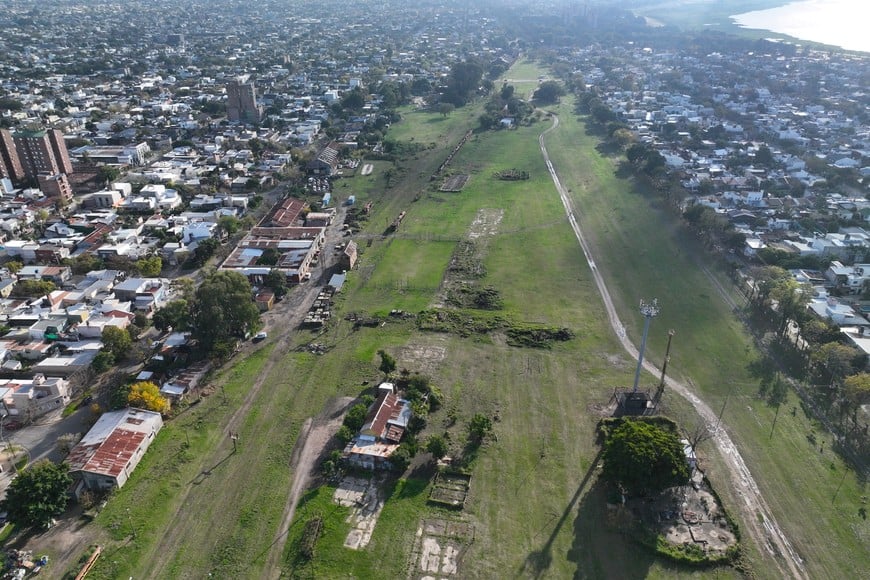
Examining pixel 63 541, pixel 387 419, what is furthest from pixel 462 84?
pixel 63 541

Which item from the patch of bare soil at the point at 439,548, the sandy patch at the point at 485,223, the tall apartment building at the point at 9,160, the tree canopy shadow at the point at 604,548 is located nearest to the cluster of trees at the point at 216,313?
the patch of bare soil at the point at 439,548

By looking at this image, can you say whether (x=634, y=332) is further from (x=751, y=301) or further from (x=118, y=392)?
(x=118, y=392)

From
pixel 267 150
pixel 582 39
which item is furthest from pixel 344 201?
pixel 582 39

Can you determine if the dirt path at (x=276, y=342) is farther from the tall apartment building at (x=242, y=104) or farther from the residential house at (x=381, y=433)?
the tall apartment building at (x=242, y=104)

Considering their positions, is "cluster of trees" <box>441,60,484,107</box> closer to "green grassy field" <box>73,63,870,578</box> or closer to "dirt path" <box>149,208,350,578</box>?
"green grassy field" <box>73,63,870,578</box>

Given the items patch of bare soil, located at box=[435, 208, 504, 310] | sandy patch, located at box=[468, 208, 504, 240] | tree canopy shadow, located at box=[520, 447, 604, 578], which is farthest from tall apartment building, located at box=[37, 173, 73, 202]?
tree canopy shadow, located at box=[520, 447, 604, 578]
